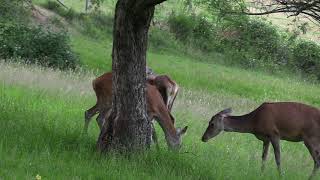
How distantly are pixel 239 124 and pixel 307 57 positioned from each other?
106 feet

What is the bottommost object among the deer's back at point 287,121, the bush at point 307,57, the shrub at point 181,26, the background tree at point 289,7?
the bush at point 307,57

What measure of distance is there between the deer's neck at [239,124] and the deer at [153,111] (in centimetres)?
95

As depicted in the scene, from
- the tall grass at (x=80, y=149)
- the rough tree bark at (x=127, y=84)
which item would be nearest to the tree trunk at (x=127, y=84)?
the rough tree bark at (x=127, y=84)

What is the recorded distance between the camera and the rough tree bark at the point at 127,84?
870cm

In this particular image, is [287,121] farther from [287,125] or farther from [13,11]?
[13,11]

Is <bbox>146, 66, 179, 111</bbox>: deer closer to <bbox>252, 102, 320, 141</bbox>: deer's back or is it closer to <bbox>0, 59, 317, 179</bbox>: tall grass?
<bbox>0, 59, 317, 179</bbox>: tall grass

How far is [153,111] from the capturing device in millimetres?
9859

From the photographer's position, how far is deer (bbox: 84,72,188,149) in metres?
9.70

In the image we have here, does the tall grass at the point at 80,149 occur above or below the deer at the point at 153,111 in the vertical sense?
below

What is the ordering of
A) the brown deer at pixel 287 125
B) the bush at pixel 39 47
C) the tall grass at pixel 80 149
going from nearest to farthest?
the tall grass at pixel 80 149
the brown deer at pixel 287 125
the bush at pixel 39 47

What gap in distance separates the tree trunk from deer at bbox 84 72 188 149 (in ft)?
1.49

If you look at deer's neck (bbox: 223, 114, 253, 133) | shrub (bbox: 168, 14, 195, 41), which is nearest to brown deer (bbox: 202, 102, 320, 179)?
deer's neck (bbox: 223, 114, 253, 133)

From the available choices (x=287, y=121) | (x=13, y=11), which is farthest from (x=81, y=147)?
(x=13, y=11)

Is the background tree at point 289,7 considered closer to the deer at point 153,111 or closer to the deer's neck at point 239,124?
the deer's neck at point 239,124
